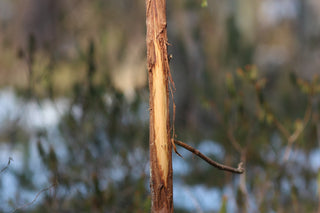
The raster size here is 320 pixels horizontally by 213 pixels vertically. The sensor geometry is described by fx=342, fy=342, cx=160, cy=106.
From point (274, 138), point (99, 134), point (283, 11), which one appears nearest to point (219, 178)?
point (274, 138)

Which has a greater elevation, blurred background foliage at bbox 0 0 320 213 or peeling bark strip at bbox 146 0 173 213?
blurred background foliage at bbox 0 0 320 213

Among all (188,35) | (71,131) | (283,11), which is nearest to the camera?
(71,131)

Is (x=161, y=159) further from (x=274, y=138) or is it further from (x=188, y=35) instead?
(x=188, y=35)

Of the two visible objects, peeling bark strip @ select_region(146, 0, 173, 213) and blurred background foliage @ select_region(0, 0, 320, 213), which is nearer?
peeling bark strip @ select_region(146, 0, 173, 213)

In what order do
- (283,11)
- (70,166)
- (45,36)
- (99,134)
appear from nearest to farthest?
1. (70,166)
2. (99,134)
3. (45,36)
4. (283,11)

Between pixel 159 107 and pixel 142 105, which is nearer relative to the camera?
pixel 159 107
